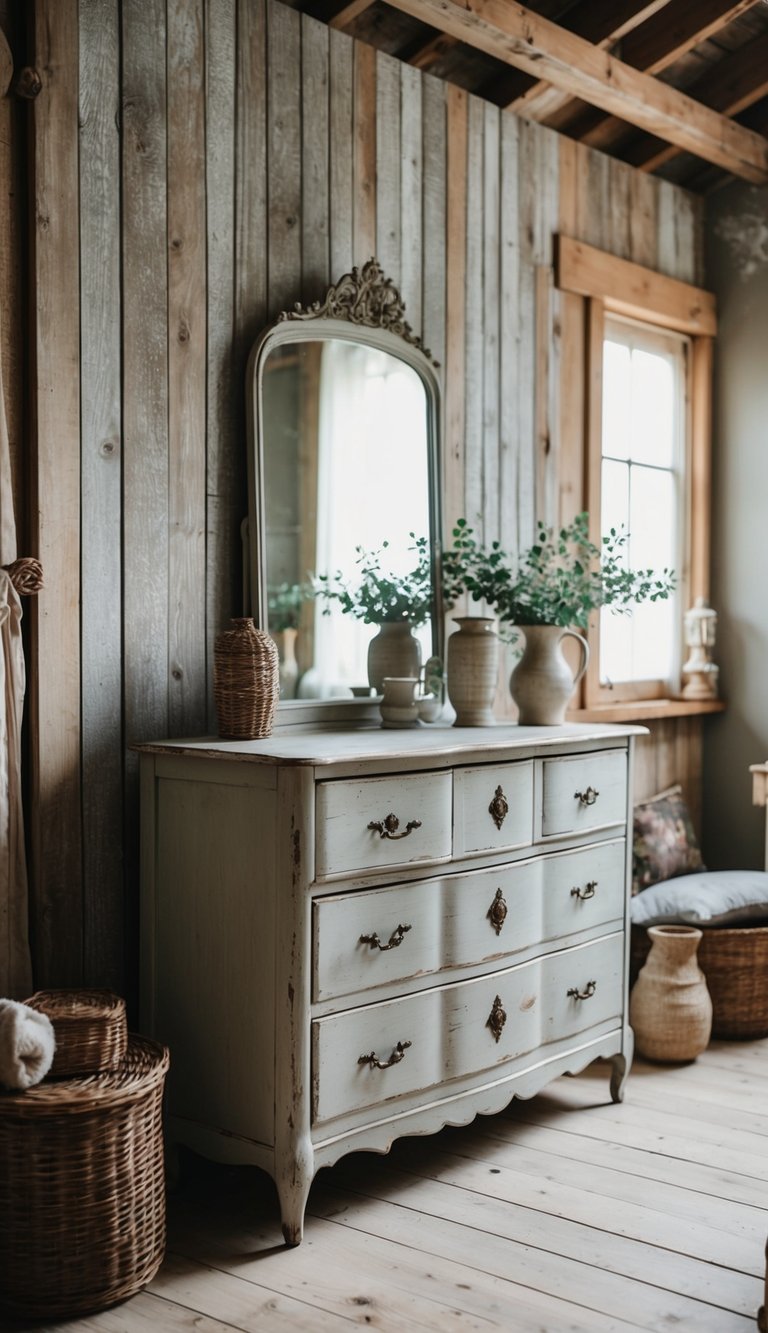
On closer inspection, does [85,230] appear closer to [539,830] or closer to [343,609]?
[343,609]

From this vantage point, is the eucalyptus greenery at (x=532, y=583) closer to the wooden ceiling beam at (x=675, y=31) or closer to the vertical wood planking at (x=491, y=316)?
the vertical wood planking at (x=491, y=316)

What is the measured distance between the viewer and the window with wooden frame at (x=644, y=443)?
4094 mm

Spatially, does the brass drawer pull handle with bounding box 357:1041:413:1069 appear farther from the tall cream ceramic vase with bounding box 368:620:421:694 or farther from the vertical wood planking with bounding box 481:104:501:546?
the vertical wood planking with bounding box 481:104:501:546

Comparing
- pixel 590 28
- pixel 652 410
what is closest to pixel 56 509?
pixel 590 28

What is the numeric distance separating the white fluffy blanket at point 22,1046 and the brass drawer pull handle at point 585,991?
1.39m

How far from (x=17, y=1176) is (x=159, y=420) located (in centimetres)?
156

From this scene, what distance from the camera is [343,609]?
124 inches

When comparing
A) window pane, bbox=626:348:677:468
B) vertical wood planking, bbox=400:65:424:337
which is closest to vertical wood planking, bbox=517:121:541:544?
vertical wood planking, bbox=400:65:424:337

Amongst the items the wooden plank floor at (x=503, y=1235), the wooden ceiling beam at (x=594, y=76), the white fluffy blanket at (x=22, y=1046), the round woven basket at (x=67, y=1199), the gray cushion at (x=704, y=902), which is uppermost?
the wooden ceiling beam at (x=594, y=76)

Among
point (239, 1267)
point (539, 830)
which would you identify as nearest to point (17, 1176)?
point (239, 1267)

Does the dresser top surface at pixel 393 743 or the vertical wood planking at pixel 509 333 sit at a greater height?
the vertical wood planking at pixel 509 333

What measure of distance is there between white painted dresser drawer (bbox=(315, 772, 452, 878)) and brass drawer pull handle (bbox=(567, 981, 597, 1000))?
64 cm

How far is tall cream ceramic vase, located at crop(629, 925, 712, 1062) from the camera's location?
3510 mm

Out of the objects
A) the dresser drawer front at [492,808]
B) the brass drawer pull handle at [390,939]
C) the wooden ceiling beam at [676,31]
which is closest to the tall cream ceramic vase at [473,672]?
the dresser drawer front at [492,808]
